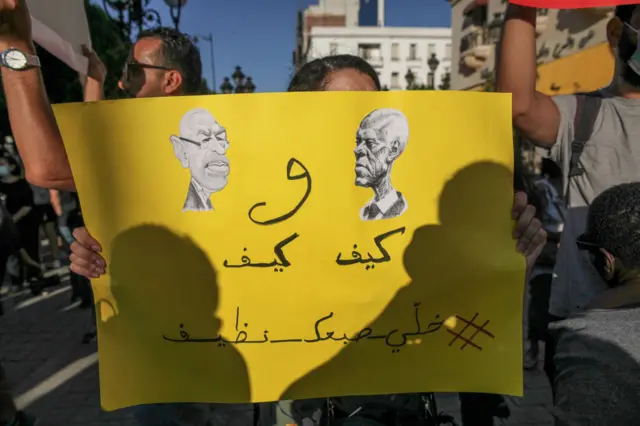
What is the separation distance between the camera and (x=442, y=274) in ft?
5.05

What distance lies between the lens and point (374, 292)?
1.55m

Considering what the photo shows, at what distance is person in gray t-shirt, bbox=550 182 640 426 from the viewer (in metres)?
1.19

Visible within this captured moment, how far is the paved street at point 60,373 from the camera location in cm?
351

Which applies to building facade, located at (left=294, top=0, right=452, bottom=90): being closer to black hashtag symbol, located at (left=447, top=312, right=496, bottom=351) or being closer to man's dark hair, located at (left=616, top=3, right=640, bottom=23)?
man's dark hair, located at (left=616, top=3, right=640, bottom=23)

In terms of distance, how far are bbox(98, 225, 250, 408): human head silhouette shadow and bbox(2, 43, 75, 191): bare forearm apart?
299 mm

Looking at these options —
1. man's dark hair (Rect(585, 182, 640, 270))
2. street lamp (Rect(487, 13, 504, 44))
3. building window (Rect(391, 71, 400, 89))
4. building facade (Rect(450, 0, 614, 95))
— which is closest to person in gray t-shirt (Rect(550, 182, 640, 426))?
man's dark hair (Rect(585, 182, 640, 270))

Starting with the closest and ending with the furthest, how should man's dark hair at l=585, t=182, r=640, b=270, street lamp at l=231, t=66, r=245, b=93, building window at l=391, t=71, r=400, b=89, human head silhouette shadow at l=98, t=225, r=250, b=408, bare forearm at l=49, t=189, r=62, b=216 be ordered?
man's dark hair at l=585, t=182, r=640, b=270
human head silhouette shadow at l=98, t=225, r=250, b=408
bare forearm at l=49, t=189, r=62, b=216
street lamp at l=231, t=66, r=245, b=93
building window at l=391, t=71, r=400, b=89

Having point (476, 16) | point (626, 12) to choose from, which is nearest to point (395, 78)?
point (476, 16)

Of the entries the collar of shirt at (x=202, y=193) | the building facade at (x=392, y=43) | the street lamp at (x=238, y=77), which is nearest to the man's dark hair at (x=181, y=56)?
the collar of shirt at (x=202, y=193)

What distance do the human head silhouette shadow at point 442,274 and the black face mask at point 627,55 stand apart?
54 cm

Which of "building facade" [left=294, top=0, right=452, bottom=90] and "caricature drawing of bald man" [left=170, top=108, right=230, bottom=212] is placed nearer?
"caricature drawing of bald man" [left=170, top=108, right=230, bottom=212]

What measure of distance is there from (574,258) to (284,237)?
1008 millimetres

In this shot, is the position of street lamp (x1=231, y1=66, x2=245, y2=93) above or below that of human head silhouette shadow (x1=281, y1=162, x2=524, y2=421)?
above

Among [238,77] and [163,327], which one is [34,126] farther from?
[238,77]
